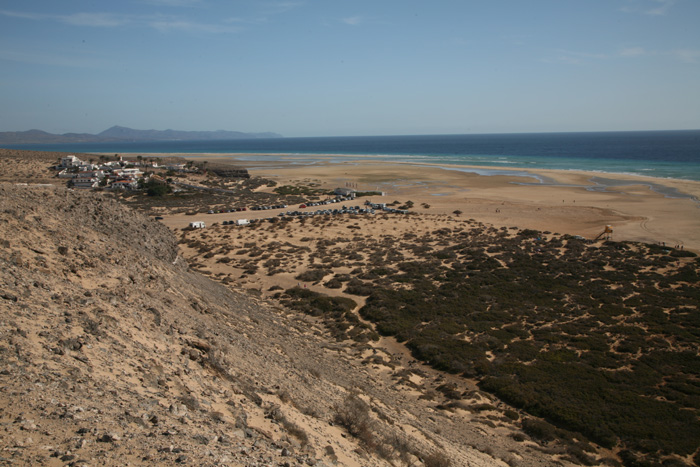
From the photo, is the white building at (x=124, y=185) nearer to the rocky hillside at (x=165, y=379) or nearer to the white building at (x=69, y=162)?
the white building at (x=69, y=162)

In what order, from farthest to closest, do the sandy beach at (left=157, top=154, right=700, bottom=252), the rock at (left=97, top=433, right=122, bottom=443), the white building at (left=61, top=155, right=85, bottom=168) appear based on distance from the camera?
the white building at (left=61, top=155, right=85, bottom=168)
the sandy beach at (left=157, top=154, right=700, bottom=252)
the rock at (left=97, top=433, right=122, bottom=443)

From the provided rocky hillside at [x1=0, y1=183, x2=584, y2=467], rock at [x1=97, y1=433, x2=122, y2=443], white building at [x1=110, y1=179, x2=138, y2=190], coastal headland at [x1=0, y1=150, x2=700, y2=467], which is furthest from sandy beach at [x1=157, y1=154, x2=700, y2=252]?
rock at [x1=97, y1=433, x2=122, y2=443]

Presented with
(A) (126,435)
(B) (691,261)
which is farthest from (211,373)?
(B) (691,261)

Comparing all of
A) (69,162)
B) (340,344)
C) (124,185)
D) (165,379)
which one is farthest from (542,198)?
(69,162)

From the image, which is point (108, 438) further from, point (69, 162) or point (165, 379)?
point (69, 162)

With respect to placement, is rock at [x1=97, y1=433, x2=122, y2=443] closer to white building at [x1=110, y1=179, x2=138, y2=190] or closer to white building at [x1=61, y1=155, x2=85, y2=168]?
white building at [x1=110, y1=179, x2=138, y2=190]
